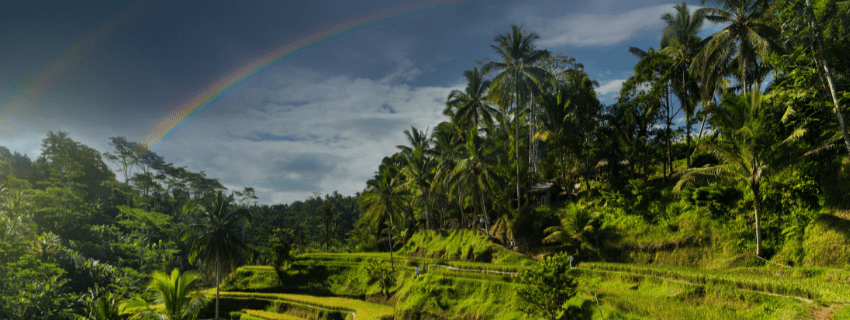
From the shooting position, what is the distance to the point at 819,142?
58.4 ft

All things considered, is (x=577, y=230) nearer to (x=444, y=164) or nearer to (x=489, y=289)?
(x=489, y=289)

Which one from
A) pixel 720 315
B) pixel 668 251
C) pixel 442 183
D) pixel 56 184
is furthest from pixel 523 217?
pixel 56 184

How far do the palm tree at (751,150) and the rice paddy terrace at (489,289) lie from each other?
4.26 meters

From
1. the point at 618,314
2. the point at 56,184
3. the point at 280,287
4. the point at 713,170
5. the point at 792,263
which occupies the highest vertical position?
the point at 56,184

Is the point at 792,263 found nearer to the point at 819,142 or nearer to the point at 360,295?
the point at 819,142

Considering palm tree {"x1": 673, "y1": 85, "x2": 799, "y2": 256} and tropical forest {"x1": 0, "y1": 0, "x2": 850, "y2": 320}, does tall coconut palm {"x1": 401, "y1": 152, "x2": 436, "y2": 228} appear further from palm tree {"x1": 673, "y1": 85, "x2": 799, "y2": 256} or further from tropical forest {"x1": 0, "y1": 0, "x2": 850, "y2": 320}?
palm tree {"x1": 673, "y1": 85, "x2": 799, "y2": 256}

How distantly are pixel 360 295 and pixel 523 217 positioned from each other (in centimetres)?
1627

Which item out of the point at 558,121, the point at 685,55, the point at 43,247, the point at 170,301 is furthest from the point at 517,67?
the point at 43,247

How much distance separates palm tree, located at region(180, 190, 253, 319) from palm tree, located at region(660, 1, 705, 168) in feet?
123

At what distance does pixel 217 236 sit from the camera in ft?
110

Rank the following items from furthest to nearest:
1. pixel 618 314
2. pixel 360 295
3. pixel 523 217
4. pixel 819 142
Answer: pixel 360 295 < pixel 523 217 < pixel 819 142 < pixel 618 314

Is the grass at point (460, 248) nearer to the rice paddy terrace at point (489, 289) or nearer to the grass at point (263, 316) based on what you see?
the rice paddy terrace at point (489, 289)

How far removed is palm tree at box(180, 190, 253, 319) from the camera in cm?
3347

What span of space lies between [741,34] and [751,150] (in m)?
10.6
